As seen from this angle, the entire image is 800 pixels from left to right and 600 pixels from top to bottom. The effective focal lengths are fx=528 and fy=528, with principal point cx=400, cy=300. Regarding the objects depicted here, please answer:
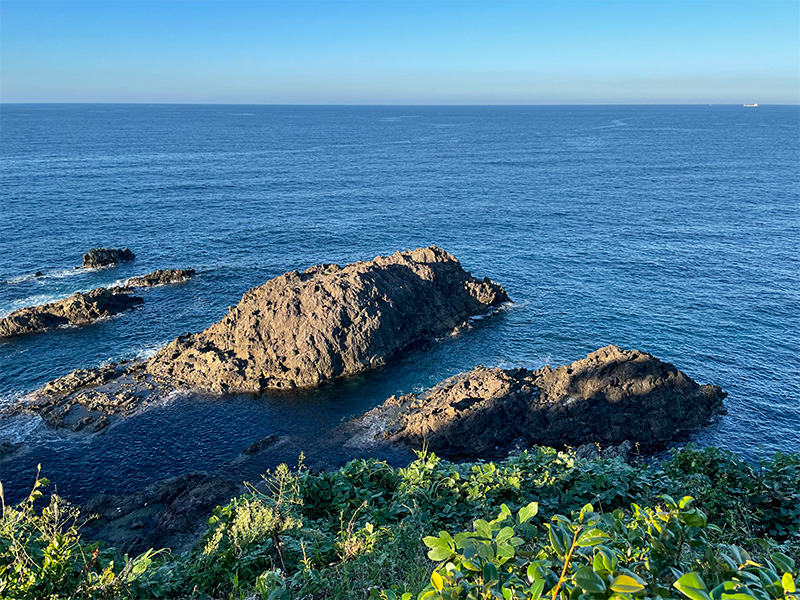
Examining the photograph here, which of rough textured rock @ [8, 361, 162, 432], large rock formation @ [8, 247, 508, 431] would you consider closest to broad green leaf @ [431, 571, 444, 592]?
rough textured rock @ [8, 361, 162, 432]

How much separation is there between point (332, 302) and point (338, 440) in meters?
17.2

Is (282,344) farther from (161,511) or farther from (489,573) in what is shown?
(489,573)

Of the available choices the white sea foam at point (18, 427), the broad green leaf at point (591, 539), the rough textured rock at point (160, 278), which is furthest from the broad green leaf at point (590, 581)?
the rough textured rock at point (160, 278)

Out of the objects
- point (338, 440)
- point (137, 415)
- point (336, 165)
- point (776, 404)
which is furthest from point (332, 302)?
point (336, 165)

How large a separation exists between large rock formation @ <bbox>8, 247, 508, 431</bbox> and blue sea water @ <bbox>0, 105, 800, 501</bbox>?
8.17 feet

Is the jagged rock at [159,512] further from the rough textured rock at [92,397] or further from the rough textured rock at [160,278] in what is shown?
the rough textured rock at [160,278]

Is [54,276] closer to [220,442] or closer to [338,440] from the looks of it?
[220,442]

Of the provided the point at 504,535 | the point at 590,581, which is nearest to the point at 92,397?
the point at 504,535

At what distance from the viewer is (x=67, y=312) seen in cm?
6397

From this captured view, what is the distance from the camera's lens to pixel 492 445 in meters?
44.4

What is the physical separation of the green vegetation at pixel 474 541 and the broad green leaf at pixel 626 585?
20 millimetres

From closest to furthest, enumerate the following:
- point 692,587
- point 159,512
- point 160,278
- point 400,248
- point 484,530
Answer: point 692,587
point 484,530
point 159,512
point 160,278
point 400,248

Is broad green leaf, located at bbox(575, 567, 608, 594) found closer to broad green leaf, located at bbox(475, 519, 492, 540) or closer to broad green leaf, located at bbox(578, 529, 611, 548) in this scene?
broad green leaf, located at bbox(578, 529, 611, 548)

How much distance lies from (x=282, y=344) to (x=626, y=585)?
53.7m
